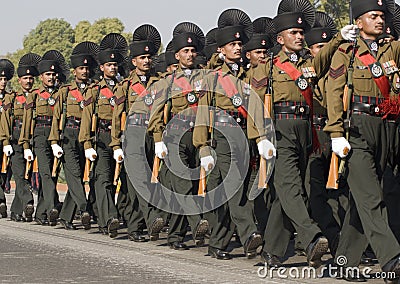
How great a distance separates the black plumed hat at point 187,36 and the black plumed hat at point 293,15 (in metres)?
1.72

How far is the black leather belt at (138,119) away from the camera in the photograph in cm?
1183

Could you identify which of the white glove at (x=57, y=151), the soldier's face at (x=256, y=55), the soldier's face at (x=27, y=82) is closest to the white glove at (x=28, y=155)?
the white glove at (x=57, y=151)

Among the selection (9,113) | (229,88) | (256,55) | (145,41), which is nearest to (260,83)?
(229,88)

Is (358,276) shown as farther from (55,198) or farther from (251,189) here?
(55,198)

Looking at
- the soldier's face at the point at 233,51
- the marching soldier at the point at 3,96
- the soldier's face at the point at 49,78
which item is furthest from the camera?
the marching soldier at the point at 3,96

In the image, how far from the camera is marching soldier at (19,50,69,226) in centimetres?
1395

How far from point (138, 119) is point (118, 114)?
0.34 meters

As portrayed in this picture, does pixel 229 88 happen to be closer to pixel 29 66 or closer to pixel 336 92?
pixel 336 92

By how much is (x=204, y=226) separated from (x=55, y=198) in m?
3.90

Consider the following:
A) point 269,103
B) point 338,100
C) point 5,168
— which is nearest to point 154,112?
point 269,103

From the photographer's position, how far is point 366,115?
27.7 feet

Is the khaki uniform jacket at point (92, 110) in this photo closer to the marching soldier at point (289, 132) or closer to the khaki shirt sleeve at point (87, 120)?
the khaki shirt sleeve at point (87, 120)

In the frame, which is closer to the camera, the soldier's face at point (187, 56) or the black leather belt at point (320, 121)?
the black leather belt at point (320, 121)

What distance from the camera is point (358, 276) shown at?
8.52 m
